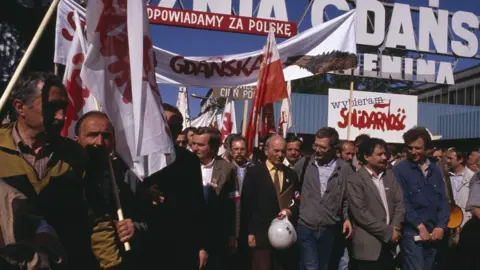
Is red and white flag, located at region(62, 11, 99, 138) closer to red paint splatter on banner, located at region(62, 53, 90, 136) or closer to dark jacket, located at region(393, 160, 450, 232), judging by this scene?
red paint splatter on banner, located at region(62, 53, 90, 136)

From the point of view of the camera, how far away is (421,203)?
6.36 meters

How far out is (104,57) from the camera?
383cm

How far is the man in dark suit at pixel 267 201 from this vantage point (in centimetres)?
645

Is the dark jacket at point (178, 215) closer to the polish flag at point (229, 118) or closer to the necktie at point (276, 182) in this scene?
the necktie at point (276, 182)

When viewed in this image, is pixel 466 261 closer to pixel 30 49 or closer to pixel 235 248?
pixel 235 248

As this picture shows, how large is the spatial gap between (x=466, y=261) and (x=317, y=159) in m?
2.31

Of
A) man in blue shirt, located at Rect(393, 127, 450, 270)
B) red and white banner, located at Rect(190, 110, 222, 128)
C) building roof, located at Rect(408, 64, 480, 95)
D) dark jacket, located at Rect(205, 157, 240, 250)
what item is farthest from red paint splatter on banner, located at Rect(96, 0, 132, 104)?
building roof, located at Rect(408, 64, 480, 95)

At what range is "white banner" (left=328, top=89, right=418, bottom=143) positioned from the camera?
1416cm

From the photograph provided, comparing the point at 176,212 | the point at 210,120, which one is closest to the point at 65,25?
the point at 176,212

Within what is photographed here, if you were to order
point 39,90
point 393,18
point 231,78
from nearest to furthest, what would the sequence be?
point 39,90 → point 231,78 → point 393,18

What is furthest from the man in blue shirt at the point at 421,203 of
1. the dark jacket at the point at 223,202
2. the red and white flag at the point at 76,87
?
the red and white flag at the point at 76,87

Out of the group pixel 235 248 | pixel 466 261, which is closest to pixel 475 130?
pixel 466 261

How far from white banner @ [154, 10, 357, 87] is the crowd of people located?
825 millimetres

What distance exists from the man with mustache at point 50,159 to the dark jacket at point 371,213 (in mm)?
3933
